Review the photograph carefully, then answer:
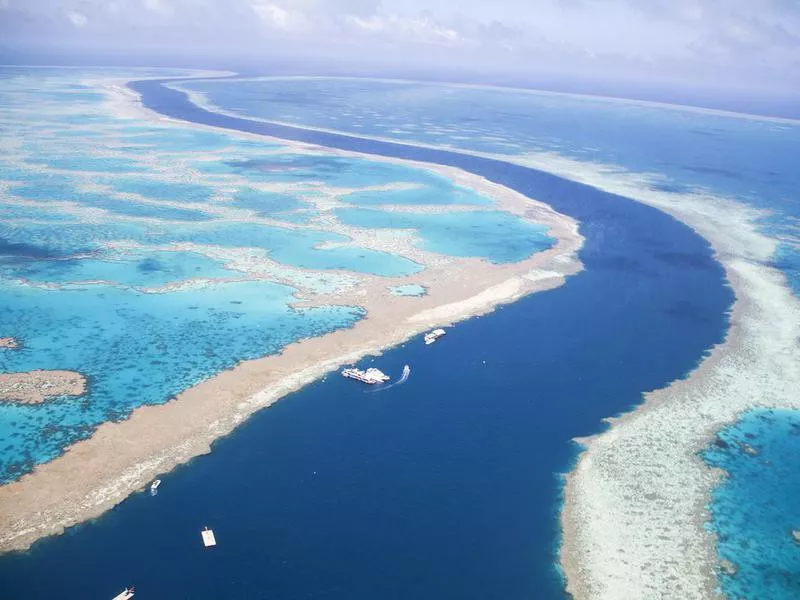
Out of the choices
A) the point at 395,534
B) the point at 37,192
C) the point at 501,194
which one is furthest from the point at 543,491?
the point at 37,192

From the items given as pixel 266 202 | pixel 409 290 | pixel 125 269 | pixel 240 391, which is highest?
pixel 409 290

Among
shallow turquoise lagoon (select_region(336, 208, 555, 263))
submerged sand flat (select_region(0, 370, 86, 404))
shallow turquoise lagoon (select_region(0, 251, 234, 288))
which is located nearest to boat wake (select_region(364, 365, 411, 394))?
submerged sand flat (select_region(0, 370, 86, 404))

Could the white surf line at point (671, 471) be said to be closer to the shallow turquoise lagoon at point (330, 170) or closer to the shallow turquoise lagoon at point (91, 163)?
the shallow turquoise lagoon at point (330, 170)

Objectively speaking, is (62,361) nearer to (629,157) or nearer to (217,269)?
(217,269)

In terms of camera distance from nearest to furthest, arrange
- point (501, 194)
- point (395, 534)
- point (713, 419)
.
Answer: point (395, 534)
point (713, 419)
point (501, 194)

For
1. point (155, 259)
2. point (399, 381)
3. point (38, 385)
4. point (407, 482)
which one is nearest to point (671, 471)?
point (407, 482)

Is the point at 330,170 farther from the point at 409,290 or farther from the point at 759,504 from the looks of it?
the point at 759,504
